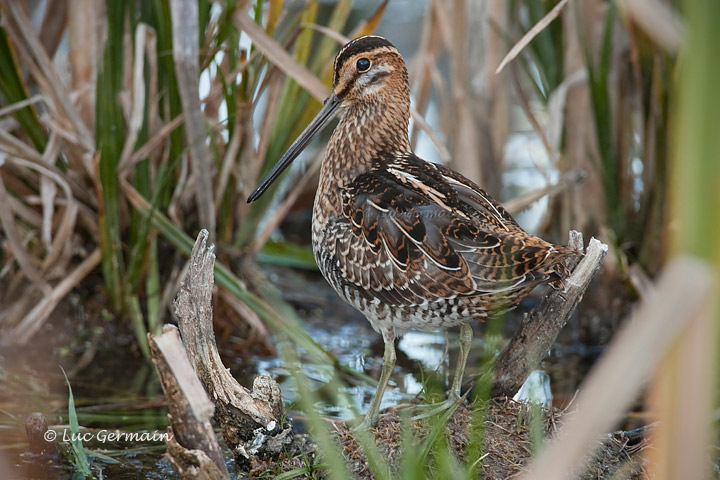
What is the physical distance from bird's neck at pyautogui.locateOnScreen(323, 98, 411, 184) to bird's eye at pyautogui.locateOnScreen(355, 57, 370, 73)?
0.49 ft

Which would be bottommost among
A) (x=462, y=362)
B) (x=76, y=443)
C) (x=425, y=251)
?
(x=76, y=443)

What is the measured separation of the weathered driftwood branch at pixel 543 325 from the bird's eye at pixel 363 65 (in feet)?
3.63

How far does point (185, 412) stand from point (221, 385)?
20.5 inches

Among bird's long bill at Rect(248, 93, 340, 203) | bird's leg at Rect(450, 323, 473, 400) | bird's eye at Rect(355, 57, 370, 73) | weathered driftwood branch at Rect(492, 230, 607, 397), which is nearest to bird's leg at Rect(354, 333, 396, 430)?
bird's leg at Rect(450, 323, 473, 400)

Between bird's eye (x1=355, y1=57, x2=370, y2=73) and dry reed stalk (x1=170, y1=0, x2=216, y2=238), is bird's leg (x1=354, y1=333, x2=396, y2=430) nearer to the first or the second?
bird's eye (x1=355, y1=57, x2=370, y2=73)

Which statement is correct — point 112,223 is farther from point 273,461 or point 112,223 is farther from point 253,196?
point 273,461

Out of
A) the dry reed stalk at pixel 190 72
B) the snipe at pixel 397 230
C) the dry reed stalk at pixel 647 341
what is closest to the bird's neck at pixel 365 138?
the snipe at pixel 397 230

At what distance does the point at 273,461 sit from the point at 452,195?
3.83 feet

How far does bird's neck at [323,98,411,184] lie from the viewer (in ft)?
12.5

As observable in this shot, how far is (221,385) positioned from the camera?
3164mm

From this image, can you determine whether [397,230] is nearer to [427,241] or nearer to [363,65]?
[427,241]

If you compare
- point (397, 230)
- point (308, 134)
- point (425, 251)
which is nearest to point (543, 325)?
point (425, 251)

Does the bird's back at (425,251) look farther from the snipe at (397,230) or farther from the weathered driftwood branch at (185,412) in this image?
the weathered driftwood branch at (185,412)

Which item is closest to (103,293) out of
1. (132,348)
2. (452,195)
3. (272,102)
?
(132,348)
